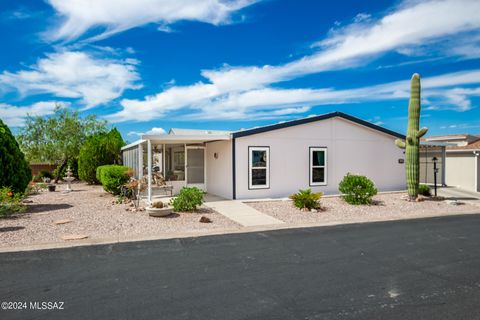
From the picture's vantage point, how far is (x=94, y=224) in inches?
336

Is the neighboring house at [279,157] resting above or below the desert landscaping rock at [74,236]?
above

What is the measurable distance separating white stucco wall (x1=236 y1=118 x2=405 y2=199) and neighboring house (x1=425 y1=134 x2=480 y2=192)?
3688 millimetres

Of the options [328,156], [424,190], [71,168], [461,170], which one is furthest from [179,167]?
[461,170]

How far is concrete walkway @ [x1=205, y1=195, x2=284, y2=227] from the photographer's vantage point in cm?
928

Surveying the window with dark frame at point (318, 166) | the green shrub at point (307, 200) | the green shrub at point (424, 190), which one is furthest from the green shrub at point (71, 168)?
the green shrub at point (424, 190)

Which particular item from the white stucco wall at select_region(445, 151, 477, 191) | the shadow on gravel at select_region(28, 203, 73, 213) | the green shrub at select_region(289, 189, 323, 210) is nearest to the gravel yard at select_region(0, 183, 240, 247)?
the shadow on gravel at select_region(28, 203, 73, 213)

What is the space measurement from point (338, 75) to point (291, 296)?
1785 centimetres

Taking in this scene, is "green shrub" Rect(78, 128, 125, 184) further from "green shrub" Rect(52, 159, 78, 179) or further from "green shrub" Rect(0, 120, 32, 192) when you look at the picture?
"green shrub" Rect(0, 120, 32, 192)

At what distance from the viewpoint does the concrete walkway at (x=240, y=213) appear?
365 inches

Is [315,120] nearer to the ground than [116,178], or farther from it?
farther from it

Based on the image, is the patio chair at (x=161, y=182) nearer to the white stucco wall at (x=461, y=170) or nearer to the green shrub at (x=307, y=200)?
the green shrub at (x=307, y=200)

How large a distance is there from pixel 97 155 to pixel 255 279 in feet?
58.8

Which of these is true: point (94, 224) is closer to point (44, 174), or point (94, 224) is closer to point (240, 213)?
point (240, 213)

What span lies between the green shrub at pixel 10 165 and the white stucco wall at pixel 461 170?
20.1 meters
